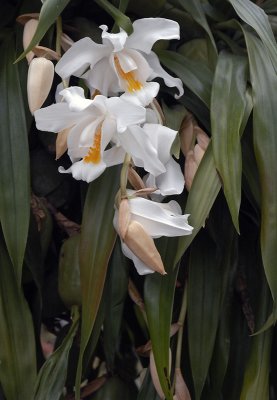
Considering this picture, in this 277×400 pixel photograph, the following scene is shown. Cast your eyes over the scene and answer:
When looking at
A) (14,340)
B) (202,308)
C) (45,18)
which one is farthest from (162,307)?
(45,18)

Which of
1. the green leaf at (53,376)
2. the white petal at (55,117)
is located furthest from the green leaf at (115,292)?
the white petal at (55,117)

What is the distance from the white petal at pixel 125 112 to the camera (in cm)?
59

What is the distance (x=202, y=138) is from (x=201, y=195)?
0.07m

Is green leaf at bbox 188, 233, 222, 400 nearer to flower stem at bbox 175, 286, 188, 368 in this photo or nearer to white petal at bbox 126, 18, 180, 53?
flower stem at bbox 175, 286, 188, 368

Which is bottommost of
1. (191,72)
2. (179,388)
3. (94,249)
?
(179,388)

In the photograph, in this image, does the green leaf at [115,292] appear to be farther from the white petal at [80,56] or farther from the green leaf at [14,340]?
the white petal at [80,56]

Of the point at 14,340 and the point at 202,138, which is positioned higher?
the point at 202,138

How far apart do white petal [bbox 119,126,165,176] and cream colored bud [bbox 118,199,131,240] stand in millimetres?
38

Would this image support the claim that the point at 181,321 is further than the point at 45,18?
Yes

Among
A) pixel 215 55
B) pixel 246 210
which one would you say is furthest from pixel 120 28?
pixel 246 210

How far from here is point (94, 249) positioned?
65cm

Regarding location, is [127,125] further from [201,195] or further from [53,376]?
[53,376]

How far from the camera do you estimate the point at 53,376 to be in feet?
2.30

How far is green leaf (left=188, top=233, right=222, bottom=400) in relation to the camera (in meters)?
0.70
